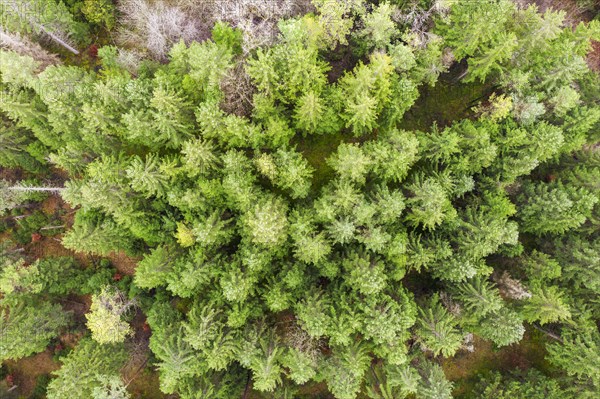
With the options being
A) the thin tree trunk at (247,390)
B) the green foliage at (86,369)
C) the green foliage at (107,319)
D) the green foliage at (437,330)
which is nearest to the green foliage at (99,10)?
the green foliage at (107,319)

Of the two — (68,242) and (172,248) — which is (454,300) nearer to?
(172,248)

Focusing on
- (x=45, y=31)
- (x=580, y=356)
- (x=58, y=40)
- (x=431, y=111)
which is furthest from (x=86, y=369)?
(x=580, y=356)

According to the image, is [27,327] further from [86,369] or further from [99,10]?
[99,10]

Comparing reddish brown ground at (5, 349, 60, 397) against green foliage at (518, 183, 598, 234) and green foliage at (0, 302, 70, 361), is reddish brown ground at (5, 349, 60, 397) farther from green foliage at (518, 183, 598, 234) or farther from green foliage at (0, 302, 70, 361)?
green foliage at (518, 183, 598, 234)

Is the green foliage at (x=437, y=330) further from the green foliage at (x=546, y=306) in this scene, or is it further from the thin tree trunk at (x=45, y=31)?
the thin tree trunk at (x=45, y=31)

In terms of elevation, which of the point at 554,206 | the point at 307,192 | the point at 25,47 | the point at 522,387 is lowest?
the point at 522,387

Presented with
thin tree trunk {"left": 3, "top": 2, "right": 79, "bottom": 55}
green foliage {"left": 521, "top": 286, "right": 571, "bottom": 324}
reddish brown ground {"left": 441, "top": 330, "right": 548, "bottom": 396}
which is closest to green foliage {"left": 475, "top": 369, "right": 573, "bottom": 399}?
reddish brown ground {"left": 441, "top": 330, "right": 548, "bottom": 396}

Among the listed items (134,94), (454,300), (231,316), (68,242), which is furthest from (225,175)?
(454,300)

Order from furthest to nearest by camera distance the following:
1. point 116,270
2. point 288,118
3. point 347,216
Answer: point 116,270, point 288,118, point 347,216
